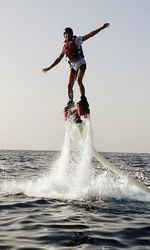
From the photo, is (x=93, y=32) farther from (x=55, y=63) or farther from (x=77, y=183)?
(x=77, y=183)

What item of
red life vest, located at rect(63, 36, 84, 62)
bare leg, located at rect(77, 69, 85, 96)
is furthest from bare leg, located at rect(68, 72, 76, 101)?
red life vest, located at rect(63, 36, 84, 62)

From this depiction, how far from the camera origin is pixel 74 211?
489 inches

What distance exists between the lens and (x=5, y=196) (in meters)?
15.8

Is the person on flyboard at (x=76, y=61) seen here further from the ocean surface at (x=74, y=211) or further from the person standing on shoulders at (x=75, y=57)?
the ocean surface at (x=74, y=211)

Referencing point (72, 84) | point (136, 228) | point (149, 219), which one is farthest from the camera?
point (72, 84)

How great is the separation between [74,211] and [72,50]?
566cm

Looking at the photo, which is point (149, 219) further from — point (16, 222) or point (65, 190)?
point (65, 190)

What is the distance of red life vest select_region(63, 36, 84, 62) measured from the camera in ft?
47.6

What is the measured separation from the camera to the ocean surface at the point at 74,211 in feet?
29.3

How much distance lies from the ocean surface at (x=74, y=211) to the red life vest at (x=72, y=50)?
282cm

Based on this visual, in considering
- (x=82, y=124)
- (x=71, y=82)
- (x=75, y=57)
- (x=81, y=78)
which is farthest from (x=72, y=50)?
(x=82, y=124)

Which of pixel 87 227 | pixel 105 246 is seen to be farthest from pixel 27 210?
pixel 105 246

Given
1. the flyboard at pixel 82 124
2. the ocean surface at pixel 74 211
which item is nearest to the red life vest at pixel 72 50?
the flyboard at pixel 82 124

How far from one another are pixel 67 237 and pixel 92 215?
2.74 meters
